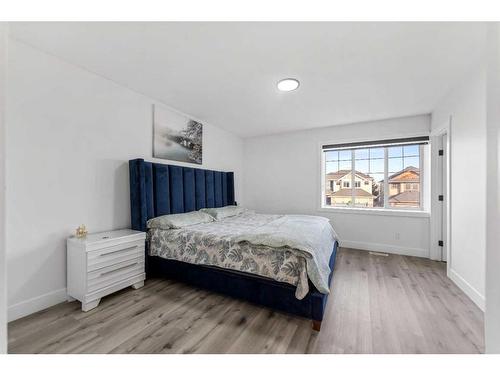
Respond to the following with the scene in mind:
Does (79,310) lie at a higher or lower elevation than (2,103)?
lower

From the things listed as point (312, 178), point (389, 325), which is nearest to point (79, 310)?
point (389, 325)

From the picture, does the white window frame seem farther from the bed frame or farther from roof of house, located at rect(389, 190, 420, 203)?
the bed frame

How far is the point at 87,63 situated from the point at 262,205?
3662mm

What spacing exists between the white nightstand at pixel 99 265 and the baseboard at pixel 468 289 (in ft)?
10.8

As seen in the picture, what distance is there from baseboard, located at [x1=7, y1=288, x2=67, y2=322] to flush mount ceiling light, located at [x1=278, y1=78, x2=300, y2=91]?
10.2 ft

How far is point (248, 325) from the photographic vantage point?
5.57ft

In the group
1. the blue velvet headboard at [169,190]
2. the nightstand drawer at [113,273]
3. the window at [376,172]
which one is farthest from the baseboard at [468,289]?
the blue velvet headboard at [169,190]

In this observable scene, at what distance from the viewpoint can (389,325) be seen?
5.57 feet

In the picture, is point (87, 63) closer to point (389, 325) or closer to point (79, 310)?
point (79, 310)

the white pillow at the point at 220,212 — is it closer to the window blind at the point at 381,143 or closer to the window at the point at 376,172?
the window at the point at 376,172

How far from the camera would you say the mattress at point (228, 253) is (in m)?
1.74

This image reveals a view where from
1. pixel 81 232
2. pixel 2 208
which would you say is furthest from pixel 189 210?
pixel 2 208

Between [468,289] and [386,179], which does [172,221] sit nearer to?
[468,289]
